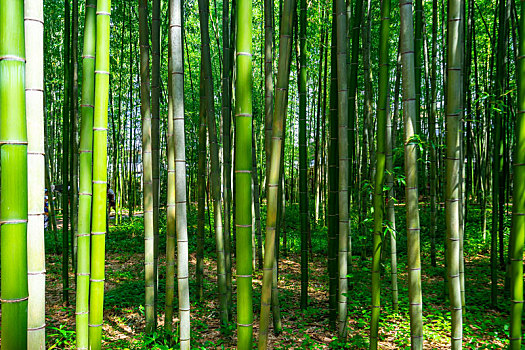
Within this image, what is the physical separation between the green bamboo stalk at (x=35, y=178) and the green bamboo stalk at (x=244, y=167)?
2.00 ft

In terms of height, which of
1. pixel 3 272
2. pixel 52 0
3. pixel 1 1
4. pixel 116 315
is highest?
pixel 52 0

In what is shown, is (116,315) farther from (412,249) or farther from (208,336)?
(412,249)

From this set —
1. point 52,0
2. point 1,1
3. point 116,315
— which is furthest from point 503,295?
point 52,0

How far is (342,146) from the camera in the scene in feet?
7.70

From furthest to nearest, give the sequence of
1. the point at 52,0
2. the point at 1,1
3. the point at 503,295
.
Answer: the point at 52,0, the point at 503,295, the point at 1,1

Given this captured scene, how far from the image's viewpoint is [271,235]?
1.53m

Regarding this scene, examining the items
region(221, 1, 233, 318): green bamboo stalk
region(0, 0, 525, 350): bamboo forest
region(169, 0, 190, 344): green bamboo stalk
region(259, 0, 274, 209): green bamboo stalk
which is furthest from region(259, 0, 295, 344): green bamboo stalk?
region(221, 1, 233, 318): green bamboo stalk

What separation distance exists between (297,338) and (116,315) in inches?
70.8

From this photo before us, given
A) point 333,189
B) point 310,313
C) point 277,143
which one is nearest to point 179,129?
point 277,143

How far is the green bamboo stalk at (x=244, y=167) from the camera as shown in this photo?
1.25m

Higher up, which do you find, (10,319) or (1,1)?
(1,1)

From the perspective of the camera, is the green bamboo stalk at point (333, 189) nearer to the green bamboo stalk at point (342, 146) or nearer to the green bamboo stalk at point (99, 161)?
the green bamboo stalk at point (342, 146)

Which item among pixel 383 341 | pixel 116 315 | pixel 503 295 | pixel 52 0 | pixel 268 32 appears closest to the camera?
pixel 268 32

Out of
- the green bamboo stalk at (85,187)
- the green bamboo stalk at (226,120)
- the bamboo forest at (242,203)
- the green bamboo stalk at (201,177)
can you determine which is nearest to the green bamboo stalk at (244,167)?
the bamboo forest at (242,203)
